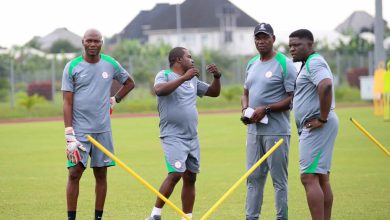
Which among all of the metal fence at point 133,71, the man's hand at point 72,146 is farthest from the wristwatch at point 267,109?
the metal fence at point 133,71

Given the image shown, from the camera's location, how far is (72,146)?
10.1m

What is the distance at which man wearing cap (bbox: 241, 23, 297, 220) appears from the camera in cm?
1006

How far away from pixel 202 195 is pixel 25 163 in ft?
20.6

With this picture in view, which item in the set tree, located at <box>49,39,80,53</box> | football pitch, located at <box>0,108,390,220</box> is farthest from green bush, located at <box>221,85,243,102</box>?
tree, located at <box>49,39,80,53</box>

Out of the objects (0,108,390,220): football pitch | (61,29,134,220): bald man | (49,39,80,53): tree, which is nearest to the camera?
(61,29,134,220): bald man

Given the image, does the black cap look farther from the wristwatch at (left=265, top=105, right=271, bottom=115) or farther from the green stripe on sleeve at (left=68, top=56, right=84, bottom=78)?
the green stripe on sleeve at (left=68, top=56, right=84, bottom=78)

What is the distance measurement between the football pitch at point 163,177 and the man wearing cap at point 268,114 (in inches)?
45.5

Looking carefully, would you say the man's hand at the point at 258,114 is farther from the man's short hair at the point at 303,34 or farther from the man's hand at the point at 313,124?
the man's short hair at the point at 303,34

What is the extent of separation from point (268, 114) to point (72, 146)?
7.08 feet

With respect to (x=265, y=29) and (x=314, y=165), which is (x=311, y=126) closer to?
(x=314, y=165)

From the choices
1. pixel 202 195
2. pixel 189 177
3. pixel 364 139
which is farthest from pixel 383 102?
pixel 189 177

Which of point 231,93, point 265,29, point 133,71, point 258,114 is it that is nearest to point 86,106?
point 258,114

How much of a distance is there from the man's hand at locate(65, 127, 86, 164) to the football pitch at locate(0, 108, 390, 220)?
4.97 ft

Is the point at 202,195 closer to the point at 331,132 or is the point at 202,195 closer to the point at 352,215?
the point at 352,215
